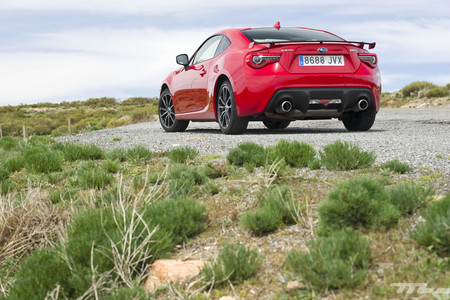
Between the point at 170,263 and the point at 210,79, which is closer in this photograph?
the point at 170,263

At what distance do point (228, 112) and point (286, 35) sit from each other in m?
1.55

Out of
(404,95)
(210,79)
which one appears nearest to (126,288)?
(210,79)

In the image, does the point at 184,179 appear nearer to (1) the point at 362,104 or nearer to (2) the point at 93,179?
(2) the point at 93,179

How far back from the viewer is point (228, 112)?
8.43 m

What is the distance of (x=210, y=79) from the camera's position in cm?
880

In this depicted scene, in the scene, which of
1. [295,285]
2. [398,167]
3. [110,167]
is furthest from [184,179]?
[295,285]

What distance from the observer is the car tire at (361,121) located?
8.91 m

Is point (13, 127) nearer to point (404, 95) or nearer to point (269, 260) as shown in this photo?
point (404, 95)

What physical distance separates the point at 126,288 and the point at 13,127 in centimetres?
4512

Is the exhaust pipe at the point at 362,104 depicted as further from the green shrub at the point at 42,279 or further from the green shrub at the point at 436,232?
the green shrub at the point at 42,279

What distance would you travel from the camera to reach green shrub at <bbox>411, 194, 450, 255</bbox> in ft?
8.73

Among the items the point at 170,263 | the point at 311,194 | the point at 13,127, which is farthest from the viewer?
the point at 13,127

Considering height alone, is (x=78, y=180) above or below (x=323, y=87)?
below

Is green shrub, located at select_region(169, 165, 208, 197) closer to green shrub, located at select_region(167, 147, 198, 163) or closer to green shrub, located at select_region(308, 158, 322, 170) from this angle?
green shrub, located at select_region(167, 147, 198, 163)
